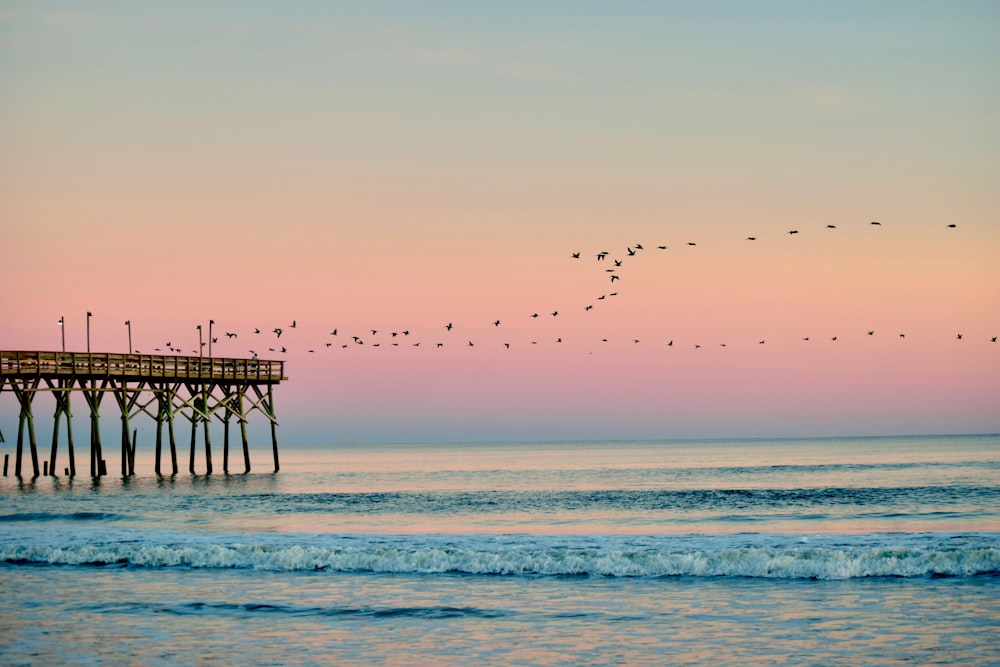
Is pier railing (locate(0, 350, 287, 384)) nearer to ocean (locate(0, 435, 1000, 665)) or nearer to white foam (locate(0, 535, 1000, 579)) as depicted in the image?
ocean (locate(0, 435, 1000, 665))

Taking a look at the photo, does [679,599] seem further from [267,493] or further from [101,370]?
[101,370]

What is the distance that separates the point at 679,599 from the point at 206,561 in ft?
38.1

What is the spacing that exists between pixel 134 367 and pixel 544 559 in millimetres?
37491

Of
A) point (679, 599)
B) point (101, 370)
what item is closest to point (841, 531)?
point (679, 599)

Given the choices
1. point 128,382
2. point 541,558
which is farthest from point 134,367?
point 541,558

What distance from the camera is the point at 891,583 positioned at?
70.2ft

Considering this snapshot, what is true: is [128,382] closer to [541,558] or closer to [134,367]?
[134,367]

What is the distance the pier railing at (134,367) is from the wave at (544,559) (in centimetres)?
2574

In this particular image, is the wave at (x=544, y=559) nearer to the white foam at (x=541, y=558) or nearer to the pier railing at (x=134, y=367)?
the white foam at (x=541, y=558)

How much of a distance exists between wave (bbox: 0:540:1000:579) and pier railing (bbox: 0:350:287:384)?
1013 inches

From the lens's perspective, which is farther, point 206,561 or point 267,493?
point 267,493

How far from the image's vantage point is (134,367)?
55969 mm

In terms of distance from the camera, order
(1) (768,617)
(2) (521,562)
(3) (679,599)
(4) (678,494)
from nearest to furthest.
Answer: (1) (768,617) → (3) (679,599) → (2) (521,562) → (4) (678,494)

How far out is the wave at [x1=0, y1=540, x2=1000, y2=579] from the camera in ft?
73.9
